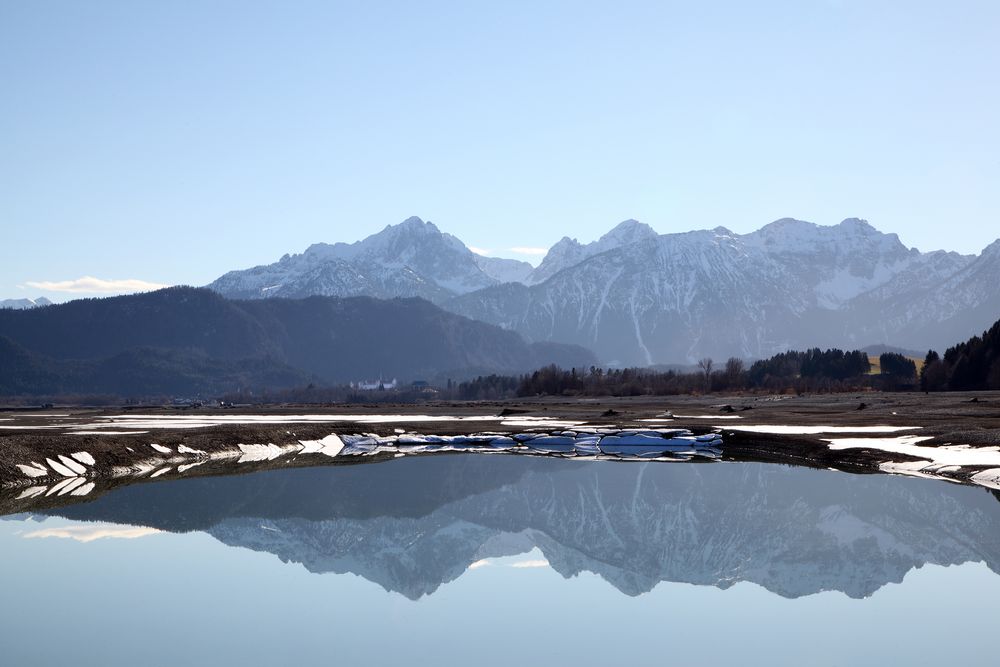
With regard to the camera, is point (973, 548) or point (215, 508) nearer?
point (973, 548)

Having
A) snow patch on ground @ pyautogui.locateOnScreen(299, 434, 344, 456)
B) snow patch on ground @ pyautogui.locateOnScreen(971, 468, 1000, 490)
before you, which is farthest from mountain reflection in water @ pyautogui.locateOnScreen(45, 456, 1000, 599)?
snow patch on ground @ pyautogui.locateOnScreen(299, 434, 344, 456)

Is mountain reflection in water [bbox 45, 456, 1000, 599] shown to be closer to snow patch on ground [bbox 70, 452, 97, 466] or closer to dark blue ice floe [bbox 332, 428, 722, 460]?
snow patch on ground [bbox 70, 452, 97, 466]

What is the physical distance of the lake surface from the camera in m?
20.8

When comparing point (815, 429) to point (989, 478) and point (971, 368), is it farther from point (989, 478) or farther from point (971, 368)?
point (971, 368)

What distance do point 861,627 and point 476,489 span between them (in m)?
31.0

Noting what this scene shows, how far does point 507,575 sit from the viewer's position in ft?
98.3

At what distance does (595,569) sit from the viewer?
30.1 meters

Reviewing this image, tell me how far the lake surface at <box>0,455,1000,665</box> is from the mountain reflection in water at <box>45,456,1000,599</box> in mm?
173

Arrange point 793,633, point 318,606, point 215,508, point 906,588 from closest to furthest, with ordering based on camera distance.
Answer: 1. point 793,633
2. point 318,606
3. point 906,588
4. point 215,508

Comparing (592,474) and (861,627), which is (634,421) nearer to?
(592,474)

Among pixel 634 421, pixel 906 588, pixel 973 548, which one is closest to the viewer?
pixel 906 588

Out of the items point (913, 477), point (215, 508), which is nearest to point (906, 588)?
point (913, 477)

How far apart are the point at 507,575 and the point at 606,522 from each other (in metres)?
10.7

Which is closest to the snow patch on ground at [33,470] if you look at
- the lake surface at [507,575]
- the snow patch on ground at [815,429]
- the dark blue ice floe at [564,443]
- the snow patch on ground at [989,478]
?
the lake surface at [507,575]
